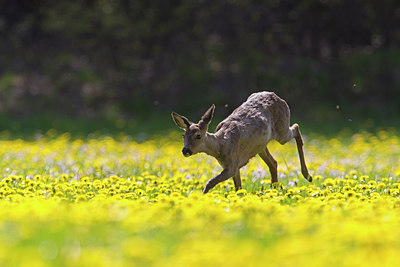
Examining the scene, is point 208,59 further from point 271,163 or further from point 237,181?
point 237,181

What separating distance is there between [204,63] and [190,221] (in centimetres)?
1438

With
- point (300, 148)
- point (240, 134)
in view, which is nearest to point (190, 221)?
point (240, 134)

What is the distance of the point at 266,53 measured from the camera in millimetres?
18484

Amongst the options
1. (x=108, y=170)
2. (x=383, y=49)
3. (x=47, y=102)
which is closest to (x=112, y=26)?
(x=47, y=102)

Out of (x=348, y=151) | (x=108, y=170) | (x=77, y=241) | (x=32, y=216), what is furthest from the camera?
(x=348, y=151)

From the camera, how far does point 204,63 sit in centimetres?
1812

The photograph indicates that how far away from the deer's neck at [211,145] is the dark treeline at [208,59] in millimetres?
9903

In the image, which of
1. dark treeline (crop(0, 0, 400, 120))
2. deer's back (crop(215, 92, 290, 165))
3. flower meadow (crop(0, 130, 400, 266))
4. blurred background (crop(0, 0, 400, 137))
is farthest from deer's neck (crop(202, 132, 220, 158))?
dark treeline (crop(0, 0, 400, 120))

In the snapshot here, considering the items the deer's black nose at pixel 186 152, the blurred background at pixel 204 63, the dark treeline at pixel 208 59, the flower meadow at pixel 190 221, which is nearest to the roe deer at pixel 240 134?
the deer's black nose at pixel 186 152

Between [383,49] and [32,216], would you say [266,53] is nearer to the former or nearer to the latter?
[383,49]

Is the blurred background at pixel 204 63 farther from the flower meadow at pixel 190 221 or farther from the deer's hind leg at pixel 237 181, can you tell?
the deer's hind leg at pixel 237 181

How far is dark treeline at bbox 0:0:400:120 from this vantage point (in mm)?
16875

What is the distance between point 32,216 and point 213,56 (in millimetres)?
14644

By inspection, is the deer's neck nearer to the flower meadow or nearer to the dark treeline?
the flower meadow
